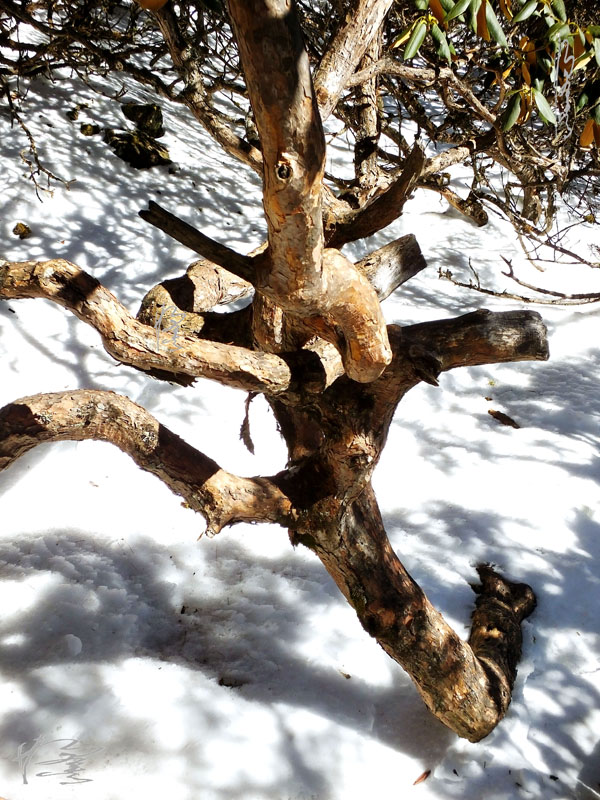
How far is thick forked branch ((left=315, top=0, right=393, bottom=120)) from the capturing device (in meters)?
2.00

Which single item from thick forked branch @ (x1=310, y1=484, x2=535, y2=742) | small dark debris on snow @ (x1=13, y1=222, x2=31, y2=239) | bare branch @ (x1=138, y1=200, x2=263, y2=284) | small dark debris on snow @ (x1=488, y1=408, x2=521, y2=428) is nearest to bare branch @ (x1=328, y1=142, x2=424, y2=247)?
bare branch @ (x1=138, y1=200, x2=263, y2=284)

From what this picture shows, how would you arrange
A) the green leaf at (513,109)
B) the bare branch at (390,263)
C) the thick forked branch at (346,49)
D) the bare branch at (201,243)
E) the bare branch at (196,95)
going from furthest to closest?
the bare branch at (196,95), the thick forked branch at (346,49), the green leaf at (513,109), the bare branch at (390,263), the bare branch at (201,243)

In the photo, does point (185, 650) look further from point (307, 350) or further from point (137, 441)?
point (307, 350)

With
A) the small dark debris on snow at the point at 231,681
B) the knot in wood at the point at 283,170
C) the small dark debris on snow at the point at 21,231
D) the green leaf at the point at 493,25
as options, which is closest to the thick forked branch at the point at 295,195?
the knot in wood at the point at 283,170

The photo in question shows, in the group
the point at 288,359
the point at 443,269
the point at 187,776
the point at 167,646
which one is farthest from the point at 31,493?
the point at 443,269

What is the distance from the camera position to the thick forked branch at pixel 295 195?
0.81 meters

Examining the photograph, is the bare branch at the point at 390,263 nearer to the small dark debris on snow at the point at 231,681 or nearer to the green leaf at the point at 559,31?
the green leaf at the point at 559,31

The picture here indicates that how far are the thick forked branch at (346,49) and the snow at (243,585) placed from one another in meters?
1.59

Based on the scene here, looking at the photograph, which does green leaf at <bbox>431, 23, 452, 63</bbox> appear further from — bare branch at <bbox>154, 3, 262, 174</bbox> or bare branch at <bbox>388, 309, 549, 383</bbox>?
bare branch at <bbox>388, 309, 549, 383</bbox>

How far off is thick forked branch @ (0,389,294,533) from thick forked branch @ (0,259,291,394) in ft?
1.04

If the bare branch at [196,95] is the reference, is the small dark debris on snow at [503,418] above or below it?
below

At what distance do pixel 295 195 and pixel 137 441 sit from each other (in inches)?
36.0

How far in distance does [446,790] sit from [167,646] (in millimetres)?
996

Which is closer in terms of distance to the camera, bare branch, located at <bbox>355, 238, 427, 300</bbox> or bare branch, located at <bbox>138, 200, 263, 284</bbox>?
bare branch, located at <bbox>138, 200, 263, 284</bbox>
